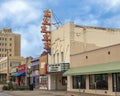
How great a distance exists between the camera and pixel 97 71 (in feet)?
129

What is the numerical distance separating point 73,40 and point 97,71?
510 inches

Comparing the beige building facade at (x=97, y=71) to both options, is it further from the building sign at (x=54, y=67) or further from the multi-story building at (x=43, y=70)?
the multi-story building at (x=43, y=70)

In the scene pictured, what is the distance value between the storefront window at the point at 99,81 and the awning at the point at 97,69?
112cm

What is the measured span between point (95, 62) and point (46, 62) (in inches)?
722

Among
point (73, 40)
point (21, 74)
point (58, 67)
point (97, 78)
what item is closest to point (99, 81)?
point (97, 78)

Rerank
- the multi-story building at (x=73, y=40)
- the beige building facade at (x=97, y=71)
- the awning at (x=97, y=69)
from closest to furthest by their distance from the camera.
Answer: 1. the awning at (x=97, y=69)
2. the beige building facade at (x=97, y=71)
3. the multi-story building at (x=73, y=40)

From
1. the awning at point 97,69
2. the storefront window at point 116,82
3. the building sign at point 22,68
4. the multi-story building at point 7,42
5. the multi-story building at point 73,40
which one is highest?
the multi-story building at point 7,42

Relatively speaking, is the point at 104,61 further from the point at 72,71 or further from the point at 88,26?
A: the point at 88,26

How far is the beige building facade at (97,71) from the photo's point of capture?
3734 cm

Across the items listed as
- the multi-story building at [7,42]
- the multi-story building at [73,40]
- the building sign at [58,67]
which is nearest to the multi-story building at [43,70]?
the multi-story building at [73,40]

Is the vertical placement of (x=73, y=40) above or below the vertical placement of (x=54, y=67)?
above

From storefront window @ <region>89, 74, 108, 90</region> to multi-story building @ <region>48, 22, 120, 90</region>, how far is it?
860 cm

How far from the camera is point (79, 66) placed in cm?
4762

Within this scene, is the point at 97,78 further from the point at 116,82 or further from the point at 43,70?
the point at 43,70
